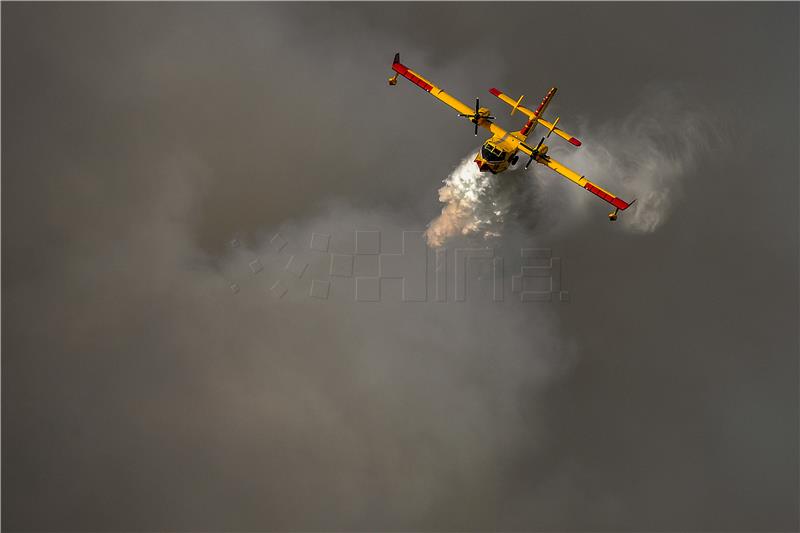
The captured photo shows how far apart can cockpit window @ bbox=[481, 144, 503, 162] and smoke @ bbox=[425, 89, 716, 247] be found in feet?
14.4

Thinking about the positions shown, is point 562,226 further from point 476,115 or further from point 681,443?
point 681,443

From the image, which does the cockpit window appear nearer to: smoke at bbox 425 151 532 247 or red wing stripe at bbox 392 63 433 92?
smoke at bbox 425 151 532 247

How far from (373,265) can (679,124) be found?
110 feet

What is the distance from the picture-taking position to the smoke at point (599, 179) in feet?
214

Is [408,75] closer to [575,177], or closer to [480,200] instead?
[480,200]

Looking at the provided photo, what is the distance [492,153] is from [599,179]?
14.6m

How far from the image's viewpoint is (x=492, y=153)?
5881cm

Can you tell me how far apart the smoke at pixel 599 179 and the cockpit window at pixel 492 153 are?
14.4ft

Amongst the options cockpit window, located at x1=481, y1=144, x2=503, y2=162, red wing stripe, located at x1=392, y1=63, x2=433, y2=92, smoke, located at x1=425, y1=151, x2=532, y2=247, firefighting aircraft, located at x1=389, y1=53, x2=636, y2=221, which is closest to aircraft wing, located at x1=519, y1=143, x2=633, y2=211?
firefighting aircraft, located at x1=389, y1=53, x2=636, y2=221

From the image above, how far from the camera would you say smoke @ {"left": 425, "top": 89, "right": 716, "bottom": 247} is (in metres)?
65.2

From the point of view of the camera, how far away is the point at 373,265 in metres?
74.6

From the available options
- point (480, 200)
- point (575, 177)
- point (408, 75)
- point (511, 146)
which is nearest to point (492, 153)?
point (511, 146)

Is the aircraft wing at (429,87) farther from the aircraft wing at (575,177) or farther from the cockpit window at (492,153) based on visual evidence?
the aircraft wing at (575,177)

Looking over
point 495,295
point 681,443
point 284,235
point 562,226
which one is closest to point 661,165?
point 562,226
